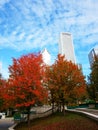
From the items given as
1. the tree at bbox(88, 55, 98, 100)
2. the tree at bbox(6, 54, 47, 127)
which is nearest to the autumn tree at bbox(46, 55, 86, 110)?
the tree at bbox(6, 54, 47, 127)

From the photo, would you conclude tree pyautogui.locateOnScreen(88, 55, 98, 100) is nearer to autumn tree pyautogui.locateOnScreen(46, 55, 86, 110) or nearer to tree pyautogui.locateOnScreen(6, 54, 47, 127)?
autumn tree pyautogui.locateOnScreen(46, 55, 86, 110)

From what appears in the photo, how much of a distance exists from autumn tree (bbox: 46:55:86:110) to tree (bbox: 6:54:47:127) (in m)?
1.83

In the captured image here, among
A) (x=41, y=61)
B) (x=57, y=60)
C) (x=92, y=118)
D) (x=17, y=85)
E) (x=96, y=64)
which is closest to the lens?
(x=92, y=118)

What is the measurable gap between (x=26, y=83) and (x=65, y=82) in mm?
5595

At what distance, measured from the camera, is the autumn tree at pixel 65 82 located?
28.1 metres

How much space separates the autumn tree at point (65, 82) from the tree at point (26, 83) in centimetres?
183

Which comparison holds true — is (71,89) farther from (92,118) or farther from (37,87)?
(92,118)

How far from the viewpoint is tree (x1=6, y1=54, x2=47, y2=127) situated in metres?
25.6

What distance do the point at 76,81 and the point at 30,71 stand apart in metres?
6.48

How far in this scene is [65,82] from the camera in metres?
28.3

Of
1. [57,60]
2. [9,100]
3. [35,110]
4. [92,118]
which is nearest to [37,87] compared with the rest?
[9,100]

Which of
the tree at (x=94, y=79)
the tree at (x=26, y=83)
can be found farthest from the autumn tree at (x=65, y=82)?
the tree at (x=94, y=79)

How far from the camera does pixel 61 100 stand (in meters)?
29.4

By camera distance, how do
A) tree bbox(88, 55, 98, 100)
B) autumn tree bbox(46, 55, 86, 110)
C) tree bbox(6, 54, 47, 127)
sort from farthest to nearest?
1. tree bbox(88, 55, 98, 100)
2. autumn tree bbox(46, 55, 86, 110)
3. tree bbox(6, 54, 47, 127)
